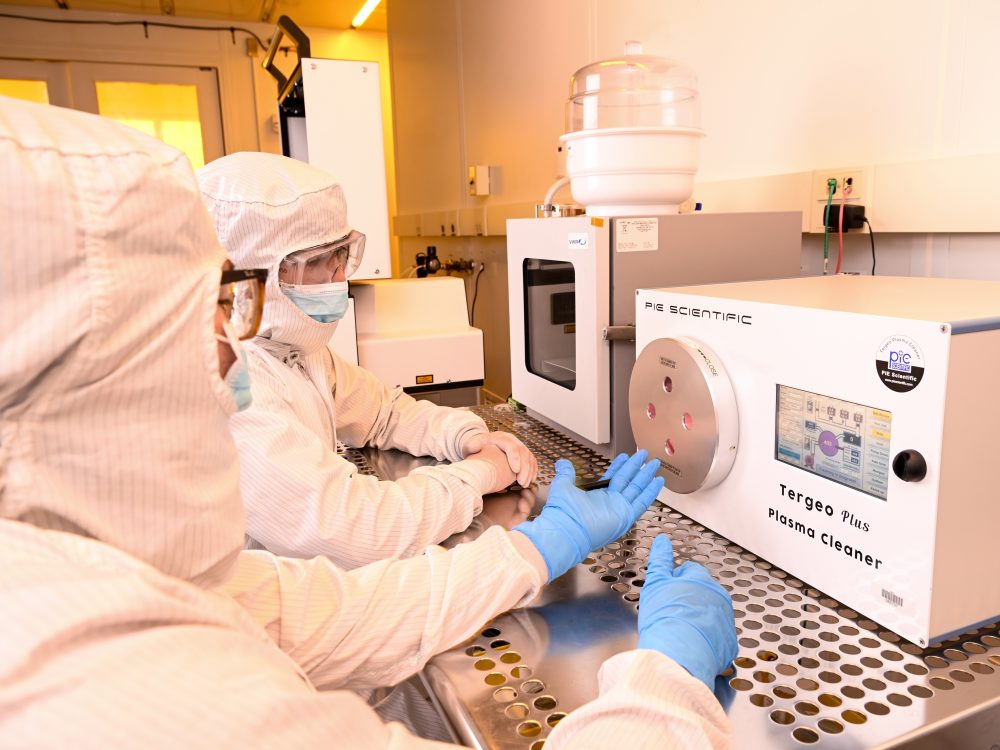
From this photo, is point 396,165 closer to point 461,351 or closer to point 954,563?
point 461,351

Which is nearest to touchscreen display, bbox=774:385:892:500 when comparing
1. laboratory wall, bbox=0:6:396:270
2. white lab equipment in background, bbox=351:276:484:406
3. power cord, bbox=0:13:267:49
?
white lab equipment in background, bbox=351:276:484:406

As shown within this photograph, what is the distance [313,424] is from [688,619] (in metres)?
0.64

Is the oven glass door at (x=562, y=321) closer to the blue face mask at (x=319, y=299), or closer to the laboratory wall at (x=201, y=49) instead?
the blue face mask at (x=319, y=299)

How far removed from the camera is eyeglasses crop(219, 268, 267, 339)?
51 cm

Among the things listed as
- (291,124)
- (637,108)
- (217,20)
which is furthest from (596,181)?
(217,20)

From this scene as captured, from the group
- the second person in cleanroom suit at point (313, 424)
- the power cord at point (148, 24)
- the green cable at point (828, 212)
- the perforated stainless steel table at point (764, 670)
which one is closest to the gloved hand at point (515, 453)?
the second person in cleanroom suit at point (313, 424)

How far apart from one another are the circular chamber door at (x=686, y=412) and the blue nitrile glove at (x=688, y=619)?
5.9 inches

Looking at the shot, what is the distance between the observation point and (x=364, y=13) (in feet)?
15.8

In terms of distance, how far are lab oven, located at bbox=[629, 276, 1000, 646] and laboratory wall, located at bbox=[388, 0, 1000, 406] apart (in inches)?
20.8

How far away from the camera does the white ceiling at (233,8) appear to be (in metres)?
4.44

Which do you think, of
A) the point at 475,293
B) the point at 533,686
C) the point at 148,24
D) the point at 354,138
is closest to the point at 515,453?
the point at 533,686

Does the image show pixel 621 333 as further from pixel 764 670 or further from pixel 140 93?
pixel 140 93

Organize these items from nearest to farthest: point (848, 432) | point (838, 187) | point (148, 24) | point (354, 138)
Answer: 1. point (848, 432)
2. point (838, 187)
3. point (354, 138)
4. point (148, 24)

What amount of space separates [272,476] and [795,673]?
0.61m
